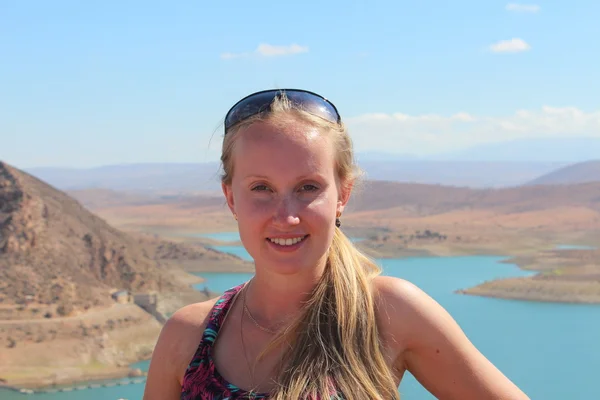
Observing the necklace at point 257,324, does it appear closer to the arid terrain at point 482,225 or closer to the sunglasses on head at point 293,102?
the sunglasses on head at point 293,102

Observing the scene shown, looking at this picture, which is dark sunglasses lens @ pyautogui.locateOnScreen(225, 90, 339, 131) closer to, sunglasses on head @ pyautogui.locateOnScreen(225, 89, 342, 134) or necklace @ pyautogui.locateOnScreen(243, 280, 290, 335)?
sunglasses on head @ pyautogui.locateOnScreen(225, 89, 342, 134)

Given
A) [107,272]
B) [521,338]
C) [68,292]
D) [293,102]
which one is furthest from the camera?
[107,272]

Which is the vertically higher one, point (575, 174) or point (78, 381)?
point (575, 174)

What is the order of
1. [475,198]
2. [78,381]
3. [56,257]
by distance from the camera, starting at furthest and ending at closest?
[475,198] → [56,257] → [78,381]

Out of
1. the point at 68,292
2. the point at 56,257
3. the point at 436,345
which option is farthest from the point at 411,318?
the point at 56,257

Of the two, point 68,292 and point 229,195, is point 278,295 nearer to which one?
point 229,195

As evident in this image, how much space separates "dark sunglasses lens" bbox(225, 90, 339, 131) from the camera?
5.15 ft

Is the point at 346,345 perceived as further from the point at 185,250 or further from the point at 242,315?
the point at 185,250

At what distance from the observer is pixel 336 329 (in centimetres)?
151

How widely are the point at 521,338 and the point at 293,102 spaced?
83.3 feet

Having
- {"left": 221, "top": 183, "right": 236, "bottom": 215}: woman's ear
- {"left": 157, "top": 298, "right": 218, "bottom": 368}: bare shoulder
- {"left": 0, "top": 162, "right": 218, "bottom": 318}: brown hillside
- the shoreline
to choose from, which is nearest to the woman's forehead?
{"left": 221, "top": 183, "right": 236, "bottom": 215}: woman's ear

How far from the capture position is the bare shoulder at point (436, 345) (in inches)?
57.8

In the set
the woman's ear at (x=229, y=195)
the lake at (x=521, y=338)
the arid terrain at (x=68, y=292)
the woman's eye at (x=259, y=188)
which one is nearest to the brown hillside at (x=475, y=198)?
the lake at (x=521, y=338)

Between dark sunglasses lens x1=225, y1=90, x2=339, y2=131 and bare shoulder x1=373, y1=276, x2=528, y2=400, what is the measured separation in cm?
36
